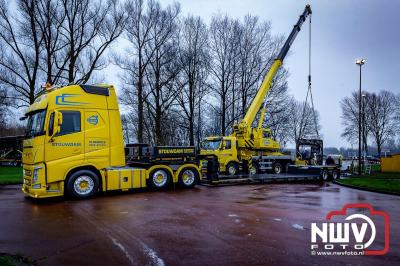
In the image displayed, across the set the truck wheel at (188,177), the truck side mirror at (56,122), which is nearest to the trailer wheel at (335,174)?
the truck wheel at (188,177)

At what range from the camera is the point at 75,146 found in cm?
1261

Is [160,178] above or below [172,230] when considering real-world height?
above

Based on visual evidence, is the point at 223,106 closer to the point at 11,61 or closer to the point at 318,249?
the point at 11,61

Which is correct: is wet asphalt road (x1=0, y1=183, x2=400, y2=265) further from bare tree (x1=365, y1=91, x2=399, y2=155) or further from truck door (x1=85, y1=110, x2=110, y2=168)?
bare tree (x1=365, y1=91, x2=399, y2=155)

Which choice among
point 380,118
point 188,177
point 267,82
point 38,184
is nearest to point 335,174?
point 267,82

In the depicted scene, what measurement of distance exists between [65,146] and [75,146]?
37cm

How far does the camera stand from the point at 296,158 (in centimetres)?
2853

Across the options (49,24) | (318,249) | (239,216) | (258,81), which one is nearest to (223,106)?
(258,81)

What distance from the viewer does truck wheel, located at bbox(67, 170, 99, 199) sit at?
41.3 ft

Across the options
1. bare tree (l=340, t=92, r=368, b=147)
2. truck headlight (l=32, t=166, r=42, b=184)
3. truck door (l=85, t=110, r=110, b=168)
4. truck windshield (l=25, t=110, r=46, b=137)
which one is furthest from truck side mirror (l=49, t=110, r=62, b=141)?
bare tree (l=340, t=92, r=368, b=147)

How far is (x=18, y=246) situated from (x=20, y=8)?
22427 millimetres

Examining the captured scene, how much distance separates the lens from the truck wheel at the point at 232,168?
23803 millimetres

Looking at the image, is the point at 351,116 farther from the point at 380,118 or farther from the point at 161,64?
the point at 161,64

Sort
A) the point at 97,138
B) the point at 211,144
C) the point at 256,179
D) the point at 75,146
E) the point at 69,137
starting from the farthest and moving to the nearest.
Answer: the point at 211,144, the point at 256,179, the point at 97,138, the point at 75,146, the point at 69,137
